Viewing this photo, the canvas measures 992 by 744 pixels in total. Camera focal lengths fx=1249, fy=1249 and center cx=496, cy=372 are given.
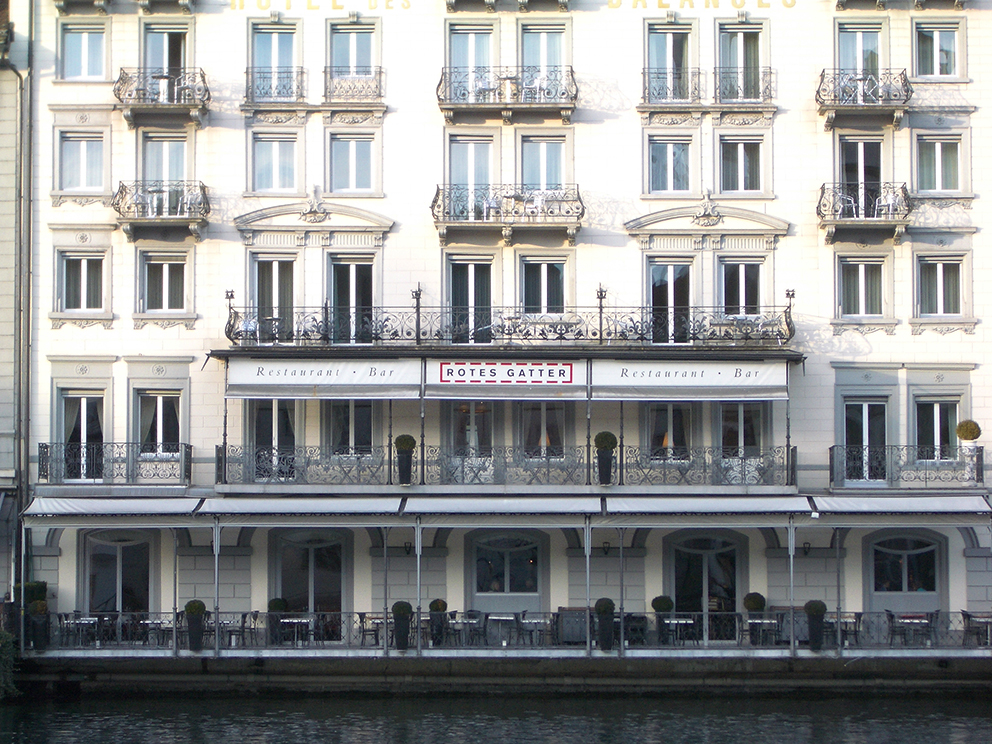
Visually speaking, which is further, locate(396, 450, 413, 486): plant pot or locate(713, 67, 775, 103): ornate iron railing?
locate(713, 67, 775, 103): ornate iron railing

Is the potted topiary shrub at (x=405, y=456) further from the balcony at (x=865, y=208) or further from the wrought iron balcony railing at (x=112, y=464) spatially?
the balcony at (x=865, y=208)

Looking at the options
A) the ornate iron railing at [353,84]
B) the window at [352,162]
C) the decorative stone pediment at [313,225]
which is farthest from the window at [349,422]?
the ornate iron railing at [353,84]

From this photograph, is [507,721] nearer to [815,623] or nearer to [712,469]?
[815,623]

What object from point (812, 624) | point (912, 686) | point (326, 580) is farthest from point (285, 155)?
point (912, 686)

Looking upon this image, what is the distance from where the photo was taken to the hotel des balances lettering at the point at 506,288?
89.0 feet

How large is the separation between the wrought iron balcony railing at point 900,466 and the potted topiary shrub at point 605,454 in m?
4.98

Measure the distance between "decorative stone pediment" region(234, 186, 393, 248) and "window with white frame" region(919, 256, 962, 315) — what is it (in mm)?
12139

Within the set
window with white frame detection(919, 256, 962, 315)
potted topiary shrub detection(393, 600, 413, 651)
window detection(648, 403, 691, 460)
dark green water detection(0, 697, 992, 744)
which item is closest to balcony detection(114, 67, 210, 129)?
potted topiary shrub detection(393, 600, 413, 651)

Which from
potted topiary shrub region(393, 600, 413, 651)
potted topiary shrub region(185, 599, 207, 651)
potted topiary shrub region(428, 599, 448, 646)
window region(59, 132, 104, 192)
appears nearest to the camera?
potted topiary shrub region(393, 600, 413, 651)

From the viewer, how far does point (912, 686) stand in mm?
25078

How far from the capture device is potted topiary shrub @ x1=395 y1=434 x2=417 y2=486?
1035 inches

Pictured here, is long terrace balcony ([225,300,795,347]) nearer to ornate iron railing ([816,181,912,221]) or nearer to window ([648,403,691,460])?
window ([648,403,691,460])

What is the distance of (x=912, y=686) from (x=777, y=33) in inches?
574

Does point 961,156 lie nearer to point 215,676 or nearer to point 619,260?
point 619,260
